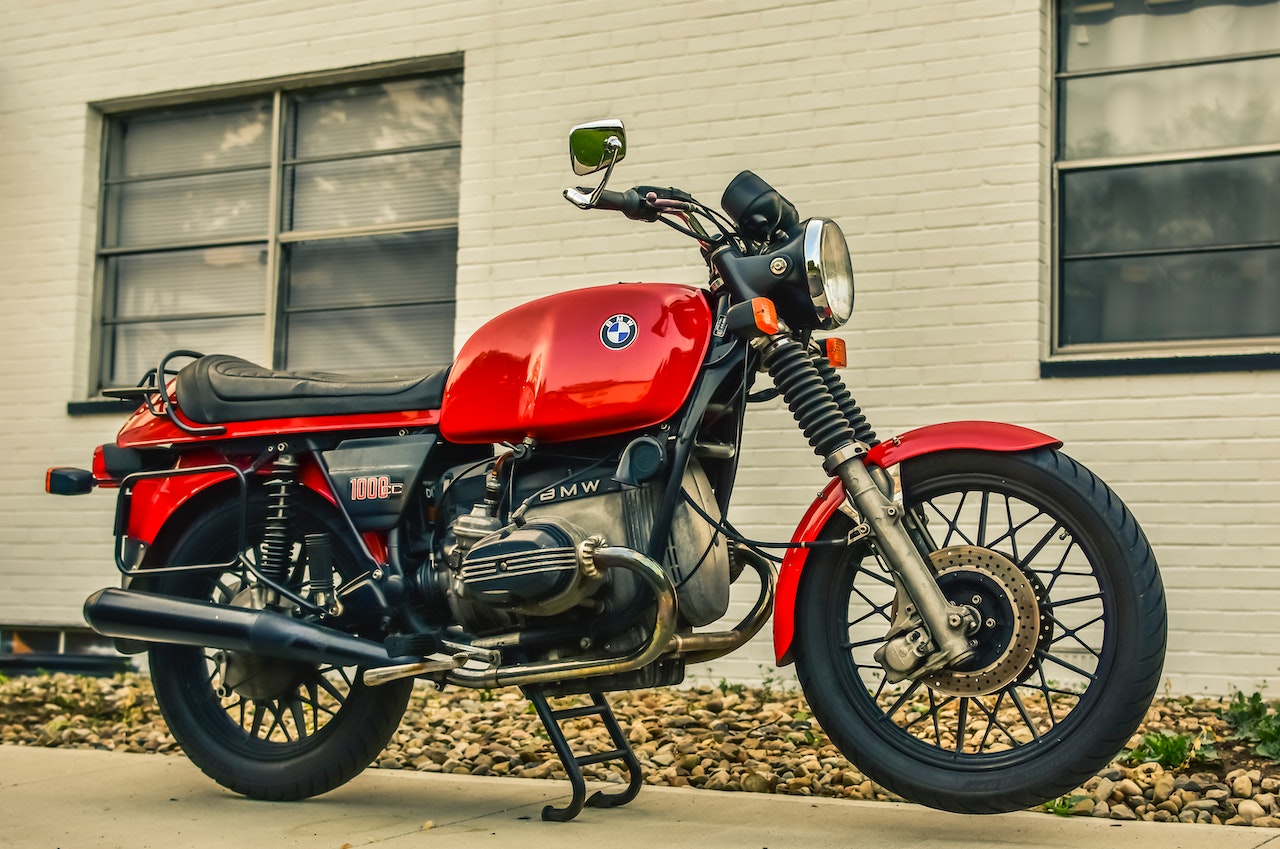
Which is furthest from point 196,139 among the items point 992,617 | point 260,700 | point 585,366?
point 992,617

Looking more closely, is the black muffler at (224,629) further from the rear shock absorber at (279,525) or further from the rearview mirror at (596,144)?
the rearview mirror at (596,144)

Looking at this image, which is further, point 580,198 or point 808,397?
point 580,198

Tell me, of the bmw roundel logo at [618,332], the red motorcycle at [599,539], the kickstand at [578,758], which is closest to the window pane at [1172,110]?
the red motorcycle at [599,539]

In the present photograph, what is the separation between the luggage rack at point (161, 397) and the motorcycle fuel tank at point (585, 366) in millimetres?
794

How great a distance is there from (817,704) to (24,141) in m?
6.20

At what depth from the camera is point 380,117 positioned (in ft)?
23.9

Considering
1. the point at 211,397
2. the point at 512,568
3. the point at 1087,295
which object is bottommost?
the point at 512,568

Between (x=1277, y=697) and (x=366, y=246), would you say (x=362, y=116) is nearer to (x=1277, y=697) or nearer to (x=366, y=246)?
(x=366, y=246)

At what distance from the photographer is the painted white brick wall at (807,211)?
5.55 metres

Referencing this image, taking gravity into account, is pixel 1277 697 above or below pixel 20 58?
below

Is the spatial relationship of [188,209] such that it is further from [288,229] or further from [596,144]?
[596,144]

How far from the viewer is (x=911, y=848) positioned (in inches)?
127

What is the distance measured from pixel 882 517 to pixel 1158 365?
2.80 m

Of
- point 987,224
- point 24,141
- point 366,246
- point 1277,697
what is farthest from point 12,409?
point 1277,697
